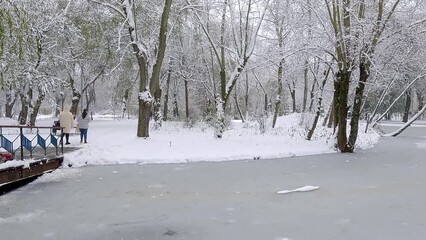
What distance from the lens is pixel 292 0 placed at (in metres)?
20.5

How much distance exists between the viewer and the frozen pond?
23.1ft

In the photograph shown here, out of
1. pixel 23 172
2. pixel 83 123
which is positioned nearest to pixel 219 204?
pixel 23 172

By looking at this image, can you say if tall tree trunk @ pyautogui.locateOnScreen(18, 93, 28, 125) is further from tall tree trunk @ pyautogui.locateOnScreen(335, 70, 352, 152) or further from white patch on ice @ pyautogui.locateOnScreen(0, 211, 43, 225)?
white patch on ice @ pyautogui.locateOnScreen(0, 211, 43, 225)

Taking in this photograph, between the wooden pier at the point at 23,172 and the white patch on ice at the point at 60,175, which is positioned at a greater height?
the wooden pier at the point at 23,172

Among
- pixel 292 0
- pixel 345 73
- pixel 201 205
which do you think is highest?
pixel 292 0

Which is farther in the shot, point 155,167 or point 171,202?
point 155,167

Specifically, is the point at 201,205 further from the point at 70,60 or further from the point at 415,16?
the point at 70,60

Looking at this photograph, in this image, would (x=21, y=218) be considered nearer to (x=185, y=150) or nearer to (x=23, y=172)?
(x=23, y=172)

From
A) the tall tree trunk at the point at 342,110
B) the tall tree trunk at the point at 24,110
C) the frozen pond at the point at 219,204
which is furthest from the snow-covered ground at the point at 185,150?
the tall tree trunk at the point at 24,110

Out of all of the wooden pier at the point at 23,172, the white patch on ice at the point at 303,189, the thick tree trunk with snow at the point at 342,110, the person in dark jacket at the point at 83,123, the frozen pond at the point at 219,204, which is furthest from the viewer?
the person in dark jacket at the point at 83,123

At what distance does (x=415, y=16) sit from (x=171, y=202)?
1494 cm

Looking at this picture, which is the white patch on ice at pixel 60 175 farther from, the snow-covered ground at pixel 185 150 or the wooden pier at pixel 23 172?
the snow-covered ground at pixel 185 150

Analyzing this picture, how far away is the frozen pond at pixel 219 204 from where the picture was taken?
703 centimetres

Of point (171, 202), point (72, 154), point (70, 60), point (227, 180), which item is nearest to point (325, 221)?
point (171, 202)
